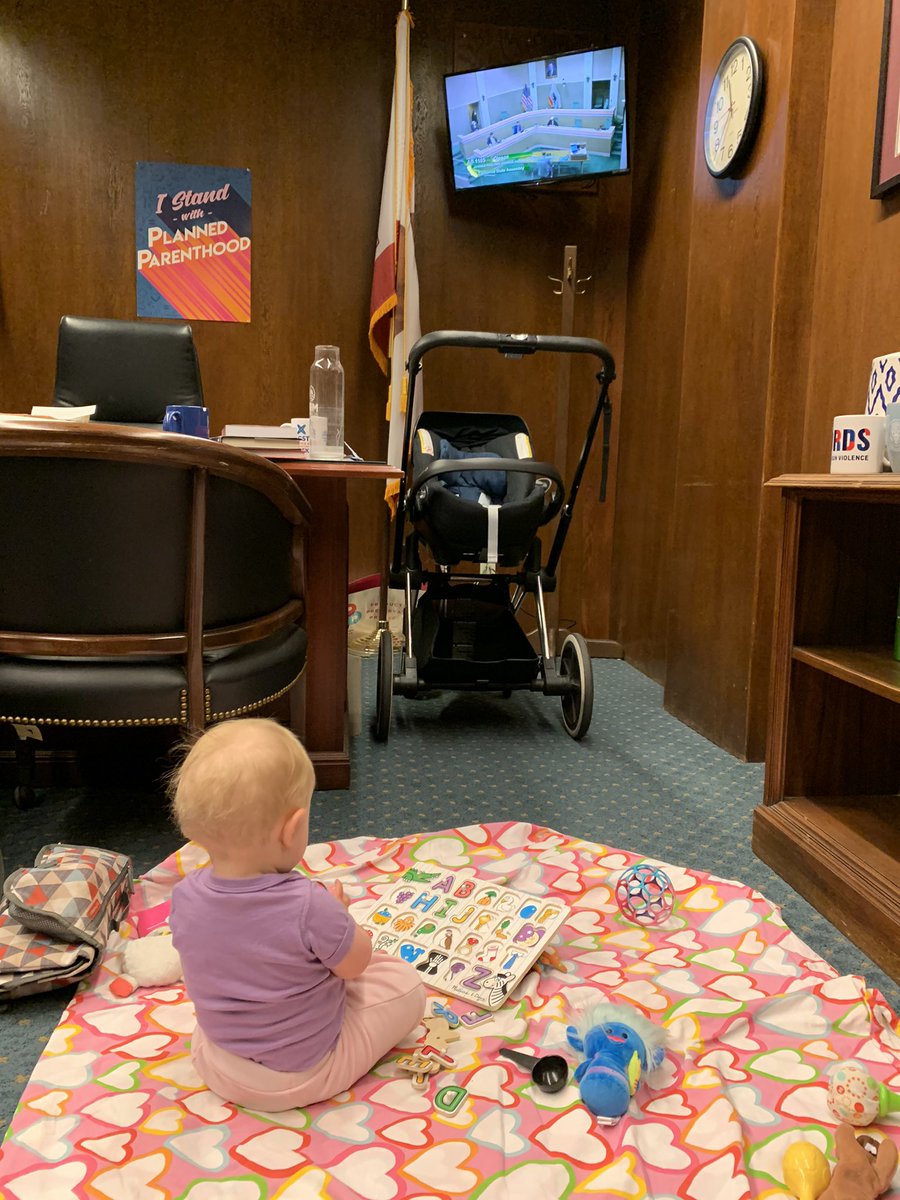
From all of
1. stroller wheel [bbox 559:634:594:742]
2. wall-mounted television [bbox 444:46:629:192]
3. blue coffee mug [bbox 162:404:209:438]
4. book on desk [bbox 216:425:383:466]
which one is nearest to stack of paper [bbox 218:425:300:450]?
book on desk [bbox 216:425:383:466]

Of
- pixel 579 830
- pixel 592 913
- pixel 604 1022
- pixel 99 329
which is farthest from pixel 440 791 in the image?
pixel 99 329

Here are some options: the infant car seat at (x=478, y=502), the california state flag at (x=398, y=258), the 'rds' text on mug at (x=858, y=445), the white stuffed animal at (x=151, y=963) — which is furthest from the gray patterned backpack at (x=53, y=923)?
the california state flag at (x=398, y=258)

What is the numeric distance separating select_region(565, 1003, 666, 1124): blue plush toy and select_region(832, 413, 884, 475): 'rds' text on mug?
3.42ft

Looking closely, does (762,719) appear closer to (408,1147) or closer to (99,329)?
(408,1147)

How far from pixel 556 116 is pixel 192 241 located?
4.82ft

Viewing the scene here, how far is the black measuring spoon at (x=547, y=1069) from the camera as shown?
3.35 ft

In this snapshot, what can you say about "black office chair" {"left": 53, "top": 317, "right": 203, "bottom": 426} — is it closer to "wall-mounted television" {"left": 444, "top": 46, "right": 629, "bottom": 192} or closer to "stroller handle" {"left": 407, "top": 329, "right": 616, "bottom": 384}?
"stroller handle" {"left": 407, "top": 329, "right": 616, "bottom": 384}

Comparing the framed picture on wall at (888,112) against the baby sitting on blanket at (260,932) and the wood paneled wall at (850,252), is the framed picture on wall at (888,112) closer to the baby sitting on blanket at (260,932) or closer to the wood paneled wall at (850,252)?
the wood paneled wall at (850,252)

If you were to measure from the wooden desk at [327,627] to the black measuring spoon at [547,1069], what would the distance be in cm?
102

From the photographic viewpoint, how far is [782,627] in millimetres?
1716

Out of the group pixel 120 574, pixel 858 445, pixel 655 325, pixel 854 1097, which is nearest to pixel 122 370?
pixel 120 574

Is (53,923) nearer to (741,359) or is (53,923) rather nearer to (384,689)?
(384,689)

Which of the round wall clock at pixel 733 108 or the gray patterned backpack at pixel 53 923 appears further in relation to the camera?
the round wall clock at pixel 733 108

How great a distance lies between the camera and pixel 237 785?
0.87 metres
